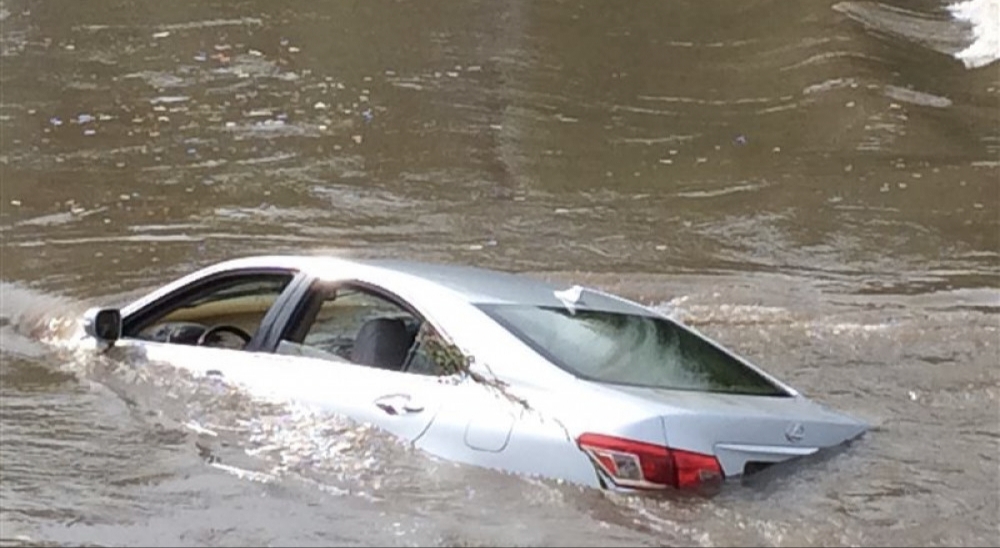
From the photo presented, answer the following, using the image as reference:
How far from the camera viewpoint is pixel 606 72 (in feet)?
68.8

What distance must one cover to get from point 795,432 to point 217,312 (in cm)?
283

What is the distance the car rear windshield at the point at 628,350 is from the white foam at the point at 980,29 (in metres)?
16.7

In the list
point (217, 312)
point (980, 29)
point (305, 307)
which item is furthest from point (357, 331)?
point (980, 29)

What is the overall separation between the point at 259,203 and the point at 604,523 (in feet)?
29.8

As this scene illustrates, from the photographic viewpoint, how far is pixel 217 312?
6.85 metres

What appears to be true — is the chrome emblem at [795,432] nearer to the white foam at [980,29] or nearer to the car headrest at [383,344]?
the car headrest at [383,344]

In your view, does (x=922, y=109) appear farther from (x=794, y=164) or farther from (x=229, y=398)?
(x=229, y=398)

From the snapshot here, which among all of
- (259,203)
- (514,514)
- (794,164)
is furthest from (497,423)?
(794,164)

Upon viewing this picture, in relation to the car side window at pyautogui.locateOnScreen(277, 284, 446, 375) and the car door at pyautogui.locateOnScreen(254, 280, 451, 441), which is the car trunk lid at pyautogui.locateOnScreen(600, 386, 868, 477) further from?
the car side window at pyautogui.locateOnScreen(277, 284, 446, 375)

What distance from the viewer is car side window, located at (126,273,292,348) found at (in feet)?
20.9

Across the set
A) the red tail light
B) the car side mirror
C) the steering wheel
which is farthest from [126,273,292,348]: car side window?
the red tail light

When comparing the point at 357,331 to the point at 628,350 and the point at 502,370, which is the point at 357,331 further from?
the point at 628,350

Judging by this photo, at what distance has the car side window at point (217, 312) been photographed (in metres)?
6.38

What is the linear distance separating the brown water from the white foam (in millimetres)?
413
